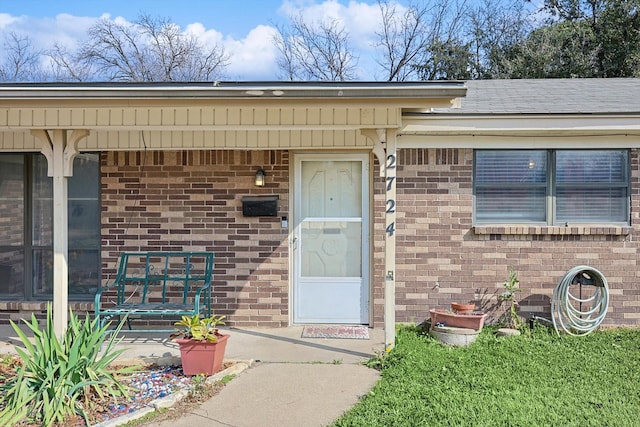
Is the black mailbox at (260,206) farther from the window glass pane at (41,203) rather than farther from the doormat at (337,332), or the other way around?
the window glass pane at (41,203)

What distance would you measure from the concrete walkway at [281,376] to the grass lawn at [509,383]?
0.23 metres

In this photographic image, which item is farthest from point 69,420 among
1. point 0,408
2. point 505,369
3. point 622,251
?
point 622,251

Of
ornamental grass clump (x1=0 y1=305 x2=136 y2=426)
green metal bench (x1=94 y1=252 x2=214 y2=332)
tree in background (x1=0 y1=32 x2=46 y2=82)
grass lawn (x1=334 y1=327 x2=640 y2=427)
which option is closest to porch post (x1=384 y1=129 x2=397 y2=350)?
grass lawn (x1=334 y1=327 x2=640 y2=427)

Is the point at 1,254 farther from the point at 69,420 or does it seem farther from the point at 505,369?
the point at 505,369

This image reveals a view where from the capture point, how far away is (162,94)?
4629 millimetres

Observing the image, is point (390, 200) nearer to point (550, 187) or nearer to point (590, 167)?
point (550, 187)

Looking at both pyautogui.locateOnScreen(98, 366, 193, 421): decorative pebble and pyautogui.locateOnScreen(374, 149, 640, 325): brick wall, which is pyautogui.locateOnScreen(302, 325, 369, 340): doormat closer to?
pyautogui.locateOnScreen(374, 149, 640, 325): brick wall

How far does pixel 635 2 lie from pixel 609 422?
17720 mm

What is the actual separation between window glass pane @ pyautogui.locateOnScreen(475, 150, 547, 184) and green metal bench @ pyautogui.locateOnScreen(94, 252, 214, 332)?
3.47 meters

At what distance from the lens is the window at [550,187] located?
6465 millimetres

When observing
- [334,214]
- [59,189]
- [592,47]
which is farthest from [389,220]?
[592,47]

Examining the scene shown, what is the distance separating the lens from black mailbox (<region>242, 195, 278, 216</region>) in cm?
648

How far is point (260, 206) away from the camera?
21.3ft

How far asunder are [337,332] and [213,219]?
6.76 feet
